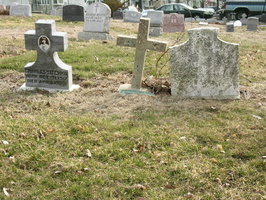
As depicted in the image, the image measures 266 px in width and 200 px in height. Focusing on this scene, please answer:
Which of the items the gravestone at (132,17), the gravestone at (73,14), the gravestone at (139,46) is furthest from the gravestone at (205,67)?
the gravestone at (132,17)

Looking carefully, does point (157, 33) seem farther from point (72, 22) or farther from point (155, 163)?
point (155, 163)

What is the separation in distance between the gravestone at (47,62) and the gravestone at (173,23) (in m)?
10.5

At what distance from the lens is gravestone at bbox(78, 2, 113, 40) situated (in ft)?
38.8

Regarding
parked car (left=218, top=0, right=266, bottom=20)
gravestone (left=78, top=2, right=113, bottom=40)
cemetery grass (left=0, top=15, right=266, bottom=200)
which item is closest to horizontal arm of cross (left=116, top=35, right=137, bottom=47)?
cemetery grass (left=0, top=15, right=266, bottom=200)

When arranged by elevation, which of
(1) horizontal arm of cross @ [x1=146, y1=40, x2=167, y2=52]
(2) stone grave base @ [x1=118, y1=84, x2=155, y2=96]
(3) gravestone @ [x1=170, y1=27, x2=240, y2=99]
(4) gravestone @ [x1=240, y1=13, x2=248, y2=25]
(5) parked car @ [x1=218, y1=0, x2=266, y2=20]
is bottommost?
(2) stone grave base @ [x1=118, y1=84, x2=155, y2=96]

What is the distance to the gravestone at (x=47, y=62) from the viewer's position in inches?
218

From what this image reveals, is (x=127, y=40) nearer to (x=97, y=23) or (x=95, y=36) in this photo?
(x=95, y=36)

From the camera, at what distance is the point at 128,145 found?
3820mm

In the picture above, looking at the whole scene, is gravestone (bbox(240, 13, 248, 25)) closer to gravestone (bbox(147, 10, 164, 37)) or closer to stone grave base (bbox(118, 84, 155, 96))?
gravestone (bbox(147, 10, 164, 37))

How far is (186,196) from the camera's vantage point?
9.75ft

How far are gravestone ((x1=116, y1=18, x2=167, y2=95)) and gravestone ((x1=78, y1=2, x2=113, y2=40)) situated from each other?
253 inches

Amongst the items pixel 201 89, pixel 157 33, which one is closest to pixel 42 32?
pixel 201 89

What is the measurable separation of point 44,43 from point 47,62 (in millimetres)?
329

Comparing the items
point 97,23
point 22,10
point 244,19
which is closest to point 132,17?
point 22,10
